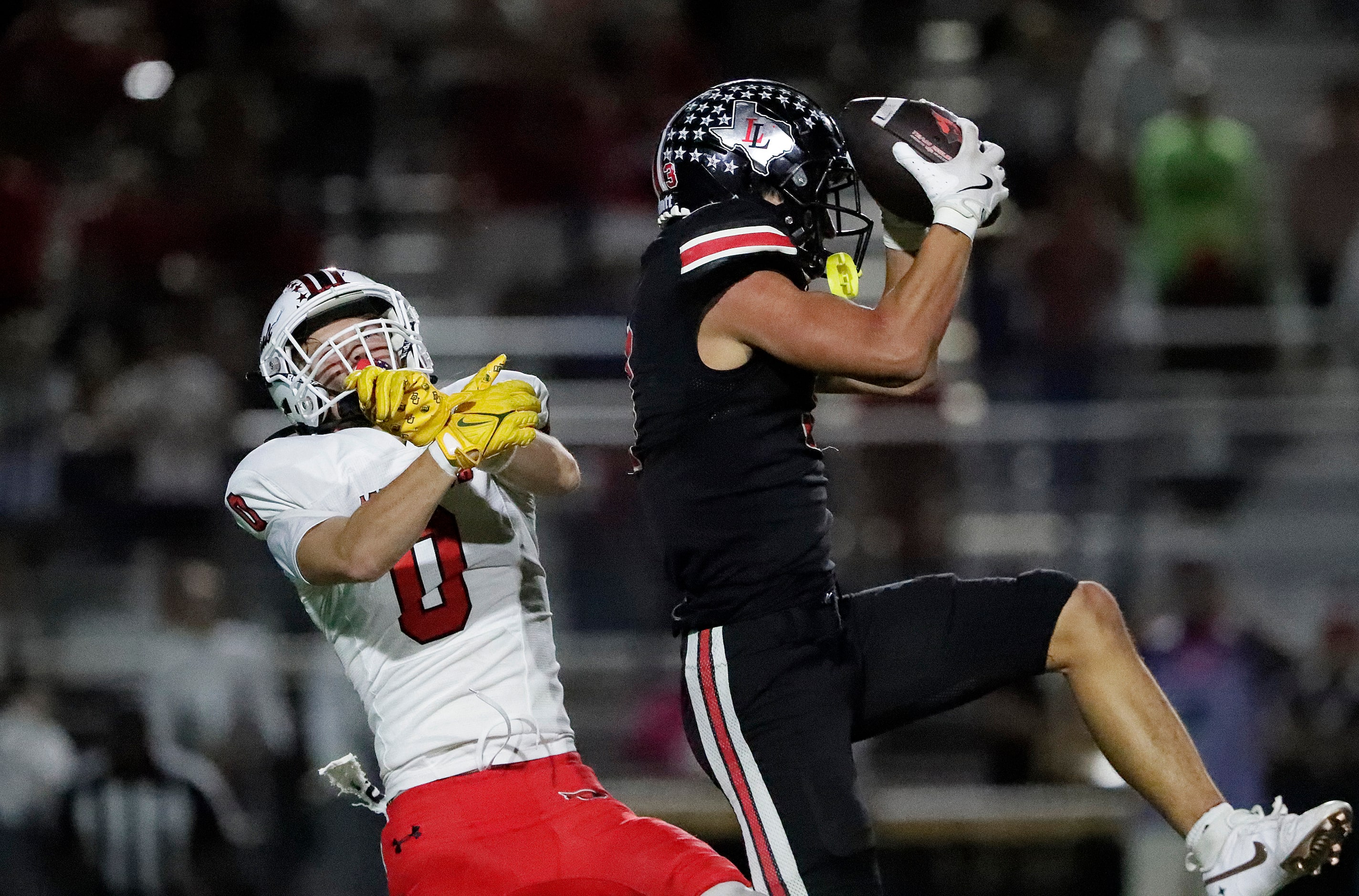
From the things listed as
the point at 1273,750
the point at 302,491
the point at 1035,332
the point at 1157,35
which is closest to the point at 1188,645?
the point at 1273,750

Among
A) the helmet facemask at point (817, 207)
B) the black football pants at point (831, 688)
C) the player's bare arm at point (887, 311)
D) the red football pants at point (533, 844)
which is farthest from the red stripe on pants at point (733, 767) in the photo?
the helmet facemask at point (817, 207)

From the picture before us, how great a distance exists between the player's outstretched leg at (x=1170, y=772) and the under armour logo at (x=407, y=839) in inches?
50.3

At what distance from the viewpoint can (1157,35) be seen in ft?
29.0

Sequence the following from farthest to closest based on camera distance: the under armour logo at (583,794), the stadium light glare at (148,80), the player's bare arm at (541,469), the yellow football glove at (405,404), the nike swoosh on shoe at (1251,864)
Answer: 1. the stadium light glare at (148,80)
2. the player's bare arm at (541,469)
3. the under armour logo at (583,794)
4. the yellow football glove at (405,404)
5. the nike swoosh on shoe at (1251,864)

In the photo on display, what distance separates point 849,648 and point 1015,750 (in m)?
3.63

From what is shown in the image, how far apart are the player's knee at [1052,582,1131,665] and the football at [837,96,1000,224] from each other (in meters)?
0.78

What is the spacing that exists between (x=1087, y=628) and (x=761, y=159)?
1.13 m

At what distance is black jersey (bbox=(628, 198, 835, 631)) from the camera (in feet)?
10.9

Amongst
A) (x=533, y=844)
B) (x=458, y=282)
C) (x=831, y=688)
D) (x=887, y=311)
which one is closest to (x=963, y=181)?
(x=887, y=311)

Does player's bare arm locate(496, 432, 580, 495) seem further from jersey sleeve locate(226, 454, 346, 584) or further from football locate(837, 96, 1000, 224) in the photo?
football locate(837, 96, 1000, 224)

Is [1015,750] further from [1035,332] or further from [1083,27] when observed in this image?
[1083,27]

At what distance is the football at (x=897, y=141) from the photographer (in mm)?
3369

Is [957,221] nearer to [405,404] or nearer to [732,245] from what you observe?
[732,245]

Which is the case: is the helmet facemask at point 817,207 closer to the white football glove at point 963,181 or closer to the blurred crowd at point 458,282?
the white football glove at point 963,181
